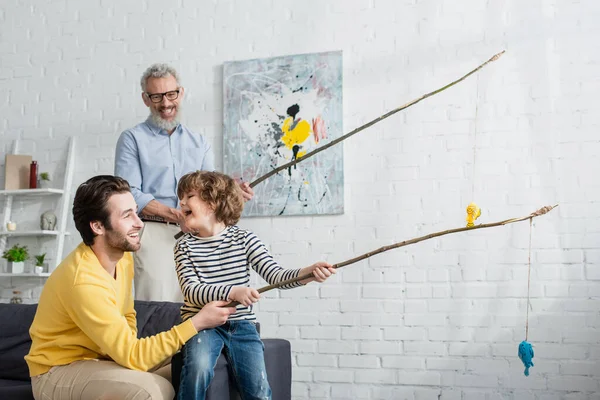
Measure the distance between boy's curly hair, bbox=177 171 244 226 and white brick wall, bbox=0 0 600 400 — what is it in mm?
1824

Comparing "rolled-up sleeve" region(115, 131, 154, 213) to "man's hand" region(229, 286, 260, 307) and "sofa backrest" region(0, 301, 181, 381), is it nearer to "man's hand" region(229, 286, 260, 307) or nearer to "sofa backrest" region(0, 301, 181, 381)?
"sofa backrest" region(0, 301, 181, 381)

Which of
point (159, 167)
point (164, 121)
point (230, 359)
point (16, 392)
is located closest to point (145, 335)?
point (16, 392)

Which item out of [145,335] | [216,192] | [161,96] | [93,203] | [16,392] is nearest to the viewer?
[93,203]

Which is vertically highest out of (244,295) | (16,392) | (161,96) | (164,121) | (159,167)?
(161,96)

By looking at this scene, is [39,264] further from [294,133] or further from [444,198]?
[444,198]

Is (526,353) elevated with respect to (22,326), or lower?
lower

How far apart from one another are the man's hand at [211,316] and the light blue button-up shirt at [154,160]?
1396 mm

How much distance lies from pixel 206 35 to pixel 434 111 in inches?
59.7

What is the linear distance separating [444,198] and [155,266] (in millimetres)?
1658

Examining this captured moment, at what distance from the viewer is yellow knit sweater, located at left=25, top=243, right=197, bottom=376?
2.29m

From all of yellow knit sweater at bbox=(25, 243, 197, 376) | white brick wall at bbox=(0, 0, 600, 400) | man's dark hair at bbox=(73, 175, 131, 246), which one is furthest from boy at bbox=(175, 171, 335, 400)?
white brick wall at bbox=(0, 0, 600, 400)

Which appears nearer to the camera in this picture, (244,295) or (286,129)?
(244,295)

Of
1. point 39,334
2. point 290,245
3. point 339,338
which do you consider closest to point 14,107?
point 290,245

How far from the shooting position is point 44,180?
4.99 meters
